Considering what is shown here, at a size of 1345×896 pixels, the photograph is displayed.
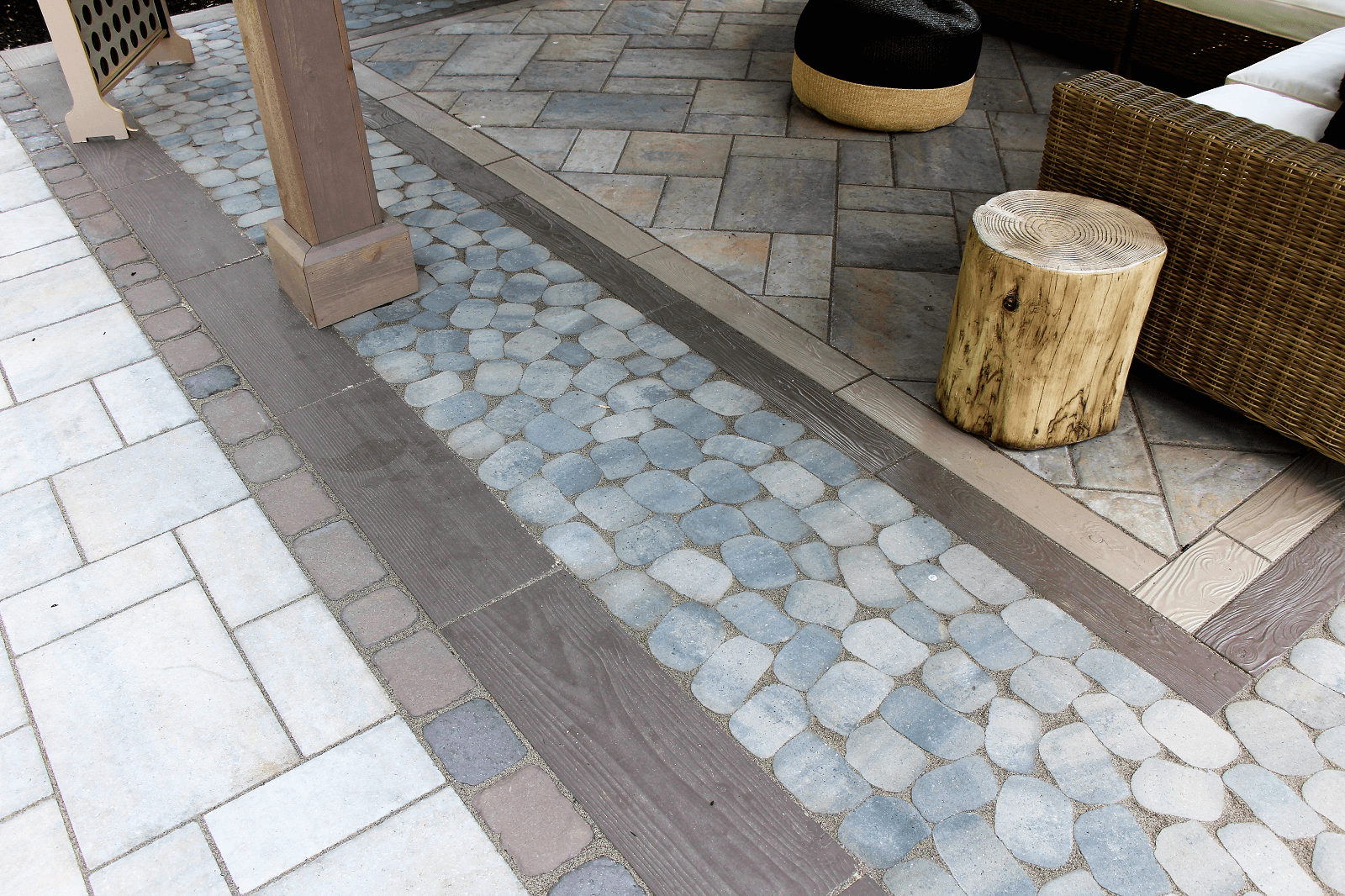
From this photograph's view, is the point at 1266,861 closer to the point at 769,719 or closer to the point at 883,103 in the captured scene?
the point at 769,719

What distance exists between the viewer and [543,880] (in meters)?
1.64

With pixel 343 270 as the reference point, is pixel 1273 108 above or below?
above

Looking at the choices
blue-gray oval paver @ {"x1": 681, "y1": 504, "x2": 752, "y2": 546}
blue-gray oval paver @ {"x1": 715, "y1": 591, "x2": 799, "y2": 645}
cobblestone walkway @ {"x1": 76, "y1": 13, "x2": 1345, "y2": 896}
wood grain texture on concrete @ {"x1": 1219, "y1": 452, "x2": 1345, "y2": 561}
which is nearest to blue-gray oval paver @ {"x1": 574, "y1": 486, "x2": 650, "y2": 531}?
cobblestone walkway @ {"x1": 76, "y1": 13, "x2": 1345, "y2": 896}

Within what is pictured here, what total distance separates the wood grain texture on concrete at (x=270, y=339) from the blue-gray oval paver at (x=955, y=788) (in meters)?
1.89

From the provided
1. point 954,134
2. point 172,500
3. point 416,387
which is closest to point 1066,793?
point 416,387

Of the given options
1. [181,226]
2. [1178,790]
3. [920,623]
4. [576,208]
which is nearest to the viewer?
[1178,790]

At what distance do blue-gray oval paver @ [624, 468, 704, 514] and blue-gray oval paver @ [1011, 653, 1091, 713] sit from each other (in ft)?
2.78

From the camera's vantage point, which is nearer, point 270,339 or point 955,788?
point 955,788

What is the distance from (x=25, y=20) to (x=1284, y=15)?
20.5 ft

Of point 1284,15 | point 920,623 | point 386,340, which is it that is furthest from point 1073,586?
point 1284,15

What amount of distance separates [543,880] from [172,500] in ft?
4.70

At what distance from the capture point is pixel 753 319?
9.85 ft

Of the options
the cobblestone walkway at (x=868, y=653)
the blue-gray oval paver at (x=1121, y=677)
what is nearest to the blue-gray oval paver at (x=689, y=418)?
the cobblestone walkway at (x=868, y=653)

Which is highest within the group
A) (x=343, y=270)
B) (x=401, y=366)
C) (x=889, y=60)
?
(x=889, y=60)
